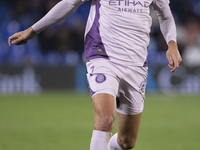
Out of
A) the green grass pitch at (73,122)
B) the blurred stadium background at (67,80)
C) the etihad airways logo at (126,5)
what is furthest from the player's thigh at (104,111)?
the blurred stadium background at (67,80)

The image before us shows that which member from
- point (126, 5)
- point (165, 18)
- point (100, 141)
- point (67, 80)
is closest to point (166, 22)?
point (165, 18)

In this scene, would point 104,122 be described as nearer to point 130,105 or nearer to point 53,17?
point 130,105

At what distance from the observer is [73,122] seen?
8680 mm

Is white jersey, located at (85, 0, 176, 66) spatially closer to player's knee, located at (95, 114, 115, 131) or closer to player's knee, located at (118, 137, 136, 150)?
player's knee, located at (95, 114, 115, 131)

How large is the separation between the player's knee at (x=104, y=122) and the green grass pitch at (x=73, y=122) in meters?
2.30

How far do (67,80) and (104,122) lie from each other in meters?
10.1

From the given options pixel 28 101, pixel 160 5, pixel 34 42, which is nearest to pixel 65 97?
pixel 28 101

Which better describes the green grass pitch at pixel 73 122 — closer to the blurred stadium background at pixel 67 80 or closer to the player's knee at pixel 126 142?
the blurred stadium background at pixel 67 80

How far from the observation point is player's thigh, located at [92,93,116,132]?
3.77 meters

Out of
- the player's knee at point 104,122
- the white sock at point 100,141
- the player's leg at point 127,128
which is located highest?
the player's knee at point 104,122

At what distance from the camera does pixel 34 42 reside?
14500 millimetres

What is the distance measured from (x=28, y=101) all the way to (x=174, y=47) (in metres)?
7.92

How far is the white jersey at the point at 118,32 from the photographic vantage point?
4.35 metres

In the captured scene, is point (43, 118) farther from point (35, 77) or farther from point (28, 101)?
point (35, 77)
